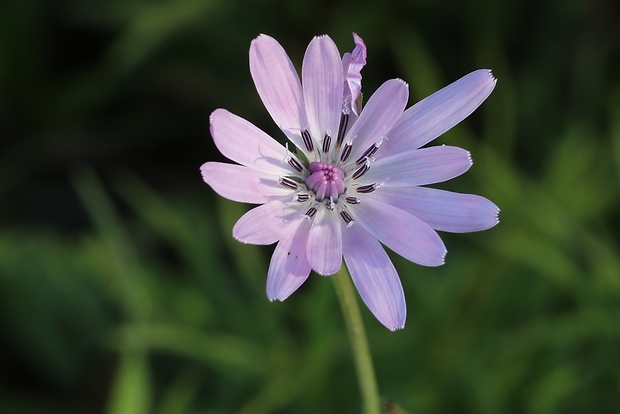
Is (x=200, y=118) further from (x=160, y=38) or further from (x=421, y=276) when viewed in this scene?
(x=421, y=276)

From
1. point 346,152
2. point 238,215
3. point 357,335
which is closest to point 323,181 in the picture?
point 346,152

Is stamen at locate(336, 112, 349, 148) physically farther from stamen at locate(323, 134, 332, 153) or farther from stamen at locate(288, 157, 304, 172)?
stamen at locate(288, 157, 304, 172)

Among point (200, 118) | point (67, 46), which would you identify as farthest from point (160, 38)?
point (67, 46)

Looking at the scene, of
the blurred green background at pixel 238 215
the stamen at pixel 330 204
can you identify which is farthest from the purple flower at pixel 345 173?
the blurred green background at pixel 238 215

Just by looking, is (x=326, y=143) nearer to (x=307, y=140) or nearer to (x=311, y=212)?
(x=307, y=140)

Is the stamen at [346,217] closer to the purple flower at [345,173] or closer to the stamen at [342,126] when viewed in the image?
the purple flower at [345,173]
